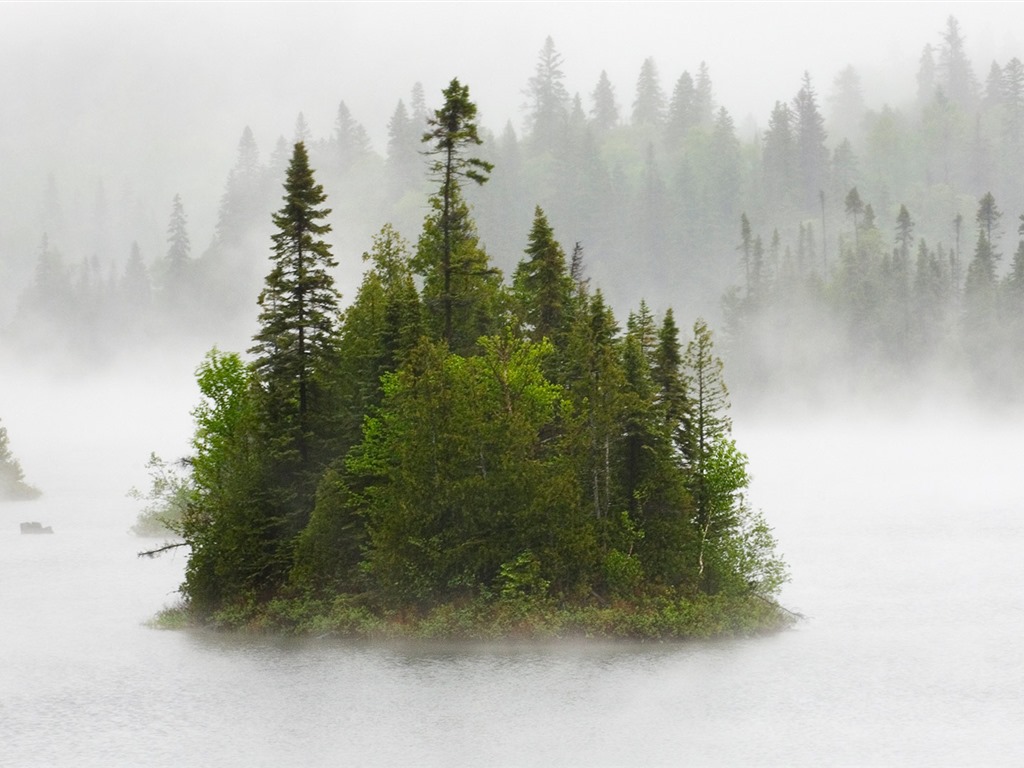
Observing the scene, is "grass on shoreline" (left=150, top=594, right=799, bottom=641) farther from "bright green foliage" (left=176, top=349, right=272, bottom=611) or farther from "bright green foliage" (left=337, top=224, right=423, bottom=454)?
"bright green foliage" (left=337, top=224, right=423, bottom=454)

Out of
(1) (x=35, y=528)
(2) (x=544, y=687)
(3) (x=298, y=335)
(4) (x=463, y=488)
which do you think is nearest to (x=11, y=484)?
(1) (x=35, y=528)

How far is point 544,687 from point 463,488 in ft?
37.2

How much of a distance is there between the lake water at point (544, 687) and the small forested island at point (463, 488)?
216cm

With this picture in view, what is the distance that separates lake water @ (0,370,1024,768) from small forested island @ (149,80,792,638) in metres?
2.16

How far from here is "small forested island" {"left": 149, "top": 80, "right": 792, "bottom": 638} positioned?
62.6 m

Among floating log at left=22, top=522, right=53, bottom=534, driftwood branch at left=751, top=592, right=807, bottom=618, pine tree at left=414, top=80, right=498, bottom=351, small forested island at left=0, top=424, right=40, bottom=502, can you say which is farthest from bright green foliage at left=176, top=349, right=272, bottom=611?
small forested island at left=0, top=424, right=40, bottom=502

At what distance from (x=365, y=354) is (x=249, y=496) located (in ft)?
30.8

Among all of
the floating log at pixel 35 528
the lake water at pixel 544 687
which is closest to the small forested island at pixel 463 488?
the lake water at pixel 544 687

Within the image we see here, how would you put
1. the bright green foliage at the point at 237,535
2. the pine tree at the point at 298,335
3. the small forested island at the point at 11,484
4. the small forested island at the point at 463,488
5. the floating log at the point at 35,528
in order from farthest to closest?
the small forested island at the point at 11,484, the floating log at the point at 35,528, the pine tree at the point at 298,335, the bright green foliage at the point at 237,535, the small forested island at the point at 463,488

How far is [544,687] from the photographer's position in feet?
180

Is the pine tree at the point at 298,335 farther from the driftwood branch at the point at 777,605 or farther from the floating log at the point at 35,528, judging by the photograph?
the floating log at the point at 35,528

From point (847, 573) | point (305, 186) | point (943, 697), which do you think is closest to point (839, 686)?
point (943, 697)

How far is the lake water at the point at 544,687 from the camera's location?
4738 cm

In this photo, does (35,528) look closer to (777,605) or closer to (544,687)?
(777,605)
